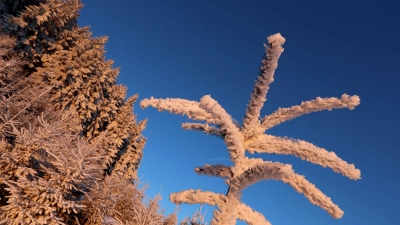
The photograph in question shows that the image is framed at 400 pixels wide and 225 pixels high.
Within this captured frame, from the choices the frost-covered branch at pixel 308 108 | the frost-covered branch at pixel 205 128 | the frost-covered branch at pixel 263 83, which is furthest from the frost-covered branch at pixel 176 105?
the frost-covered branch at pixel 308 108

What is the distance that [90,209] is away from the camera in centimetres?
664

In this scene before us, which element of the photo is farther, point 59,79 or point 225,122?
point 59,79

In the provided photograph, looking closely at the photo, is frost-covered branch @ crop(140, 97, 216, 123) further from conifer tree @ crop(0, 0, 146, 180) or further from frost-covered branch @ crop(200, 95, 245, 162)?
conifer tree @ crop(0, 0, 146, 180)

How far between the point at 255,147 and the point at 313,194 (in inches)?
32.2

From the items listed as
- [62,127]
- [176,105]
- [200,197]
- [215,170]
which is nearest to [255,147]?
[215,170]

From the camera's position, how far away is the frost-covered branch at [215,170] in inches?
146

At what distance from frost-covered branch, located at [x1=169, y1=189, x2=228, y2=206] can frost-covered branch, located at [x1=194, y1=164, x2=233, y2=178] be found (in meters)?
0.31

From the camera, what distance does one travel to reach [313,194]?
10.7 feet

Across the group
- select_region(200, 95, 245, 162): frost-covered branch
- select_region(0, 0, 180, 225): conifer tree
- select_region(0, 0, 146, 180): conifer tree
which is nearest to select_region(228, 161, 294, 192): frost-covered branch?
select_region(200, 95, 245, 162): frost-covered branch

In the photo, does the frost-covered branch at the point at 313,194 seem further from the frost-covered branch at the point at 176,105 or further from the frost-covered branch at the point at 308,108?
the frost-covered branch at the point at 176,105

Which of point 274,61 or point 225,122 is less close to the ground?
point 274,61

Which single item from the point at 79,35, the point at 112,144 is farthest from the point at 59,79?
the point at 112,144

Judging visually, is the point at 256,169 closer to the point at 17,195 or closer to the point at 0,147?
the point at 17,195

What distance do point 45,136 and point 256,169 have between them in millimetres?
4655
